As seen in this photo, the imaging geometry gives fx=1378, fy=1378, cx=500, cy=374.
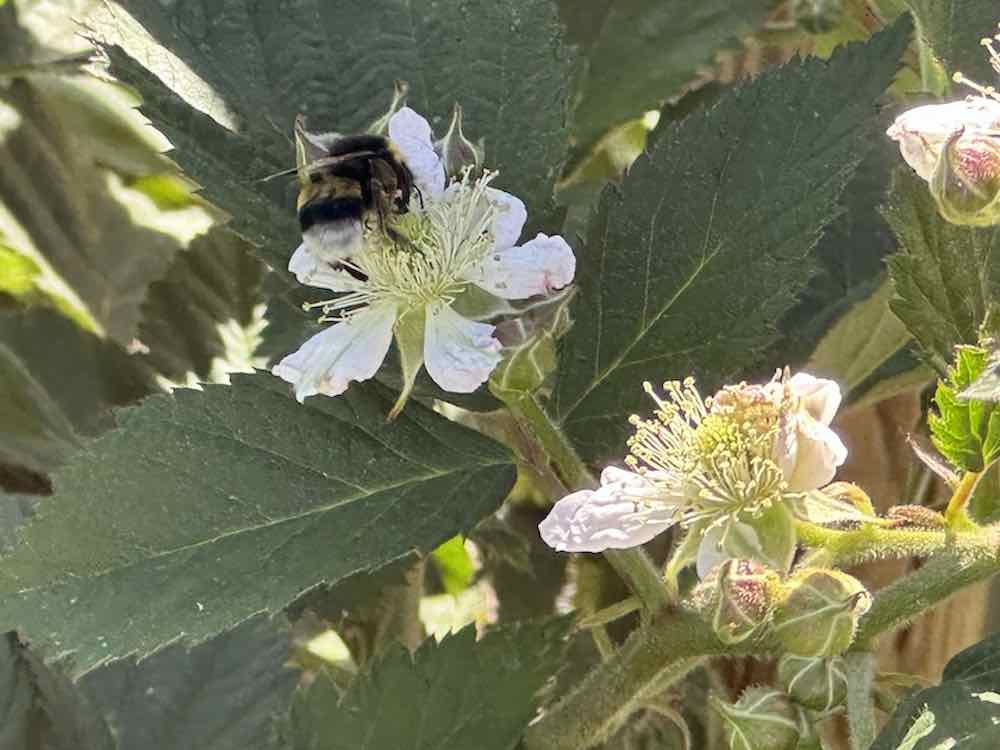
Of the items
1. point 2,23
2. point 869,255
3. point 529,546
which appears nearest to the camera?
point 869,255

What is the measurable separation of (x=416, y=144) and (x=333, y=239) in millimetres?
63

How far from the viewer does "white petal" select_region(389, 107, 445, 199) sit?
2.20 ft

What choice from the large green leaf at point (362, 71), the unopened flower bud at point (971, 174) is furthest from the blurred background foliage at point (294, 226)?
the unopened flower bud at point (971, 174)

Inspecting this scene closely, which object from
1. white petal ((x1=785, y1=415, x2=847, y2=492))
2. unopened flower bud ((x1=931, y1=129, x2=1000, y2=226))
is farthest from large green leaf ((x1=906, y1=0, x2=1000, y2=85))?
white petal ((x1=785, y1=415, x2=847, y2=492))

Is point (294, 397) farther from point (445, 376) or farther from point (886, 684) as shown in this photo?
point (886, 684)

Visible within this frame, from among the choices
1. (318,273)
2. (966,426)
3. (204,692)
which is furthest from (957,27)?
(204,692)

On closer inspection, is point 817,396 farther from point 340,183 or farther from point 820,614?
point 340,183

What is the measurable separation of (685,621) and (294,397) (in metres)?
0.21

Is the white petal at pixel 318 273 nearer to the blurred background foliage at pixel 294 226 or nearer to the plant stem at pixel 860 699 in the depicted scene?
the blurred background foliage at pixel 294 226

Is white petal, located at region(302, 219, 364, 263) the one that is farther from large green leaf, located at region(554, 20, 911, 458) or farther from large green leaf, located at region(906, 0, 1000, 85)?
large green leaf, located at region(906, 0, 1000, 85)

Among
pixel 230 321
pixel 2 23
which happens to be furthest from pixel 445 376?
pixel 2 23

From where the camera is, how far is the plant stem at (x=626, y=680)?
2.05 ft

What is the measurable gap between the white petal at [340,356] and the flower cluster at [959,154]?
26 cm

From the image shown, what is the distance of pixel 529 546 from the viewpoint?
109cm
